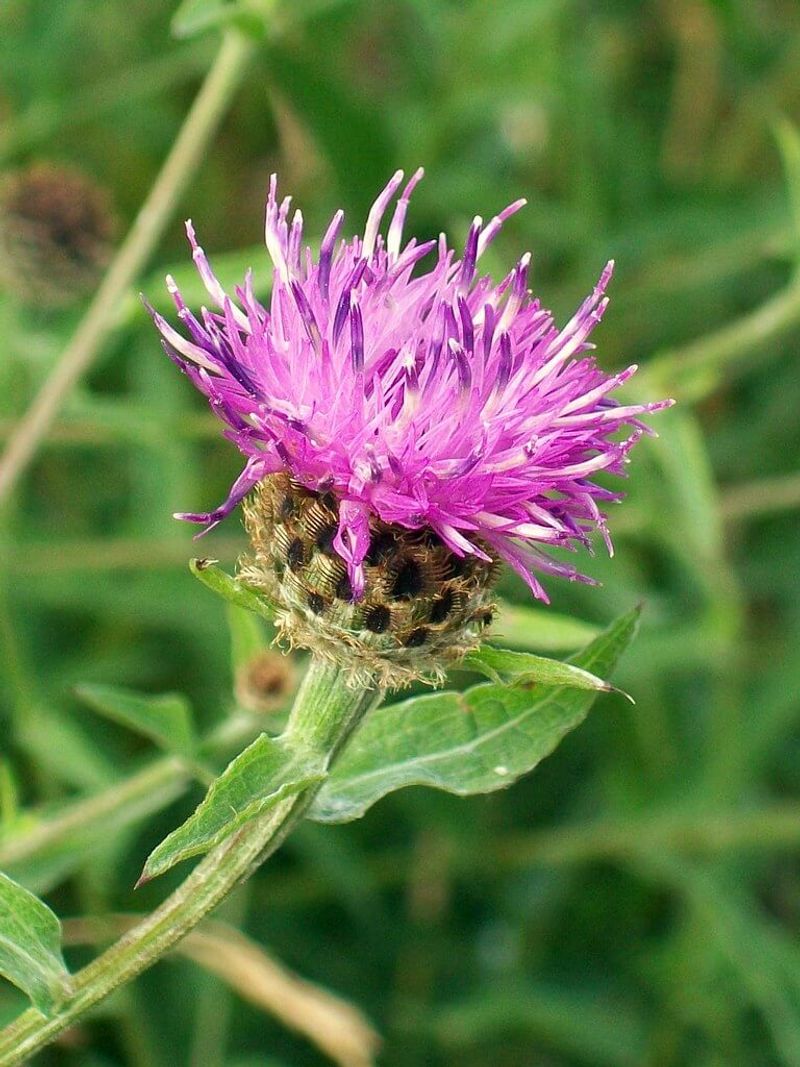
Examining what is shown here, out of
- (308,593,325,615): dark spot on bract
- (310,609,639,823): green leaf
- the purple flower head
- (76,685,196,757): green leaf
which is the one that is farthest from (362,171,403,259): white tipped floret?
(76,685,196,757): green leaf

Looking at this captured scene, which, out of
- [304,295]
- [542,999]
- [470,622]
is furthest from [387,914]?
[304,295]

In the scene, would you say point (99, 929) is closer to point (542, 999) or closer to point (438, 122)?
point (542, 999)

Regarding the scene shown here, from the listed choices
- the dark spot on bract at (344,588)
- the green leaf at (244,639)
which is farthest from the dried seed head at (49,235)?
the dark spot on bract at (344,588)

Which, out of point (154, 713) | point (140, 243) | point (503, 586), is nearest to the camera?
point (154, 713)

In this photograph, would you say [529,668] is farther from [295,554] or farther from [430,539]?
[295,554]

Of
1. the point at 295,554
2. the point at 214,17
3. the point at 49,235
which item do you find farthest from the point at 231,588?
the point at 49,235
